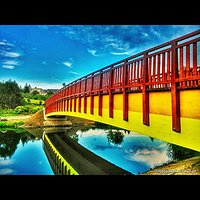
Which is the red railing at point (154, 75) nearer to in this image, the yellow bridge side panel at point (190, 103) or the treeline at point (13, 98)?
the yellow bridge side panel at point (190, 103)

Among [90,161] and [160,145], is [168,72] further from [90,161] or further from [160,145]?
[160,145]

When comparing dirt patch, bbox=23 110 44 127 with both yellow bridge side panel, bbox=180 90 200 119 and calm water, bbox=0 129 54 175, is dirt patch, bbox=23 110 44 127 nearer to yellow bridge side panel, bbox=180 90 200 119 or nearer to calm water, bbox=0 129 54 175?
calm water, bbox=0 129 54 175

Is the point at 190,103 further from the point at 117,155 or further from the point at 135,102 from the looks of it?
the point at 117,155

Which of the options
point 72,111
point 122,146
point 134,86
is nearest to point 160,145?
point 122,146

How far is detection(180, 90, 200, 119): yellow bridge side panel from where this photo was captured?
2799 mm

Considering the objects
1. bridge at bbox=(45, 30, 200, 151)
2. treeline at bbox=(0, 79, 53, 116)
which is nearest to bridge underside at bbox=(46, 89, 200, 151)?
bridge at bbox=(45, 30, 200, 151)

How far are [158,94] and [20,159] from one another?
5379 mm

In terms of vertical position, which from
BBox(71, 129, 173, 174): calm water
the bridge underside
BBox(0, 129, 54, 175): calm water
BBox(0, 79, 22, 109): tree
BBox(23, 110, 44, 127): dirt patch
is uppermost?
BBox(0, 79, 22, 109): tree

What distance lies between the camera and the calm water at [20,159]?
591 cm

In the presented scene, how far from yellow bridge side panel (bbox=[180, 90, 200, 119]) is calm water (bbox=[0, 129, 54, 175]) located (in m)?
4.20

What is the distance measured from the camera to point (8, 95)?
978 centimetres

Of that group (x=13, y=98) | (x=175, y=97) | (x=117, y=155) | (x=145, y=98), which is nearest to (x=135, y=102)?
(x=145, y=98)

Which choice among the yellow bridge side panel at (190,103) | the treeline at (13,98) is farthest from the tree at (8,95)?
the yellow bridge side panel at (190,103)

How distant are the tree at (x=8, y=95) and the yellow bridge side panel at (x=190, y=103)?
8.05m
